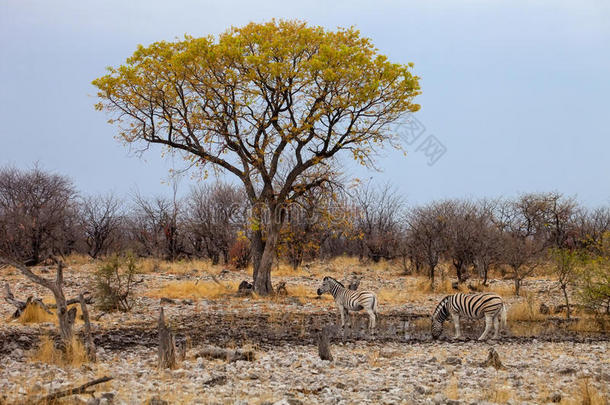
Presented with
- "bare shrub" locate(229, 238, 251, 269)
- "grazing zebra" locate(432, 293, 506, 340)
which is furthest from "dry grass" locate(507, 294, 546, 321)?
"bare shrub" locate(229, 238, 251, 269)

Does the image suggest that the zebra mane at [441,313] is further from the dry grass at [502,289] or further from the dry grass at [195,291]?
the dry grass at [502,289]

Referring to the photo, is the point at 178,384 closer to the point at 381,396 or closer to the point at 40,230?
the point at 381,396

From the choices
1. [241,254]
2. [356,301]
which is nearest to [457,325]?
[356,301]

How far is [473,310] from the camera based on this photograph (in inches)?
593

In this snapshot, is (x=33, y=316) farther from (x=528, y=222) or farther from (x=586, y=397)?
(x=528, y=222)

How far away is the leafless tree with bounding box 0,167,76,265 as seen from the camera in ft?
110

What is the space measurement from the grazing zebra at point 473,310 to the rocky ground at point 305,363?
1.54 ft

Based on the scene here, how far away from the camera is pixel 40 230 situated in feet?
113

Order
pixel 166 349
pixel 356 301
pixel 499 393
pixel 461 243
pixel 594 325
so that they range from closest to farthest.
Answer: pixel 499 393, pixel 166 349, pixel 356 301, pixel 594 325, pixel 461 243

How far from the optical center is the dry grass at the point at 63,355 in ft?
33.3

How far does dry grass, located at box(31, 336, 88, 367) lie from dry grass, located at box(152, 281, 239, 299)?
11059 mm

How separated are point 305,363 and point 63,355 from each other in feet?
13.9

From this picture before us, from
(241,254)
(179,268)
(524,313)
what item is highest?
(241,254)

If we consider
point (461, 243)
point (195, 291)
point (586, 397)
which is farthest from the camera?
point (461, 243)
